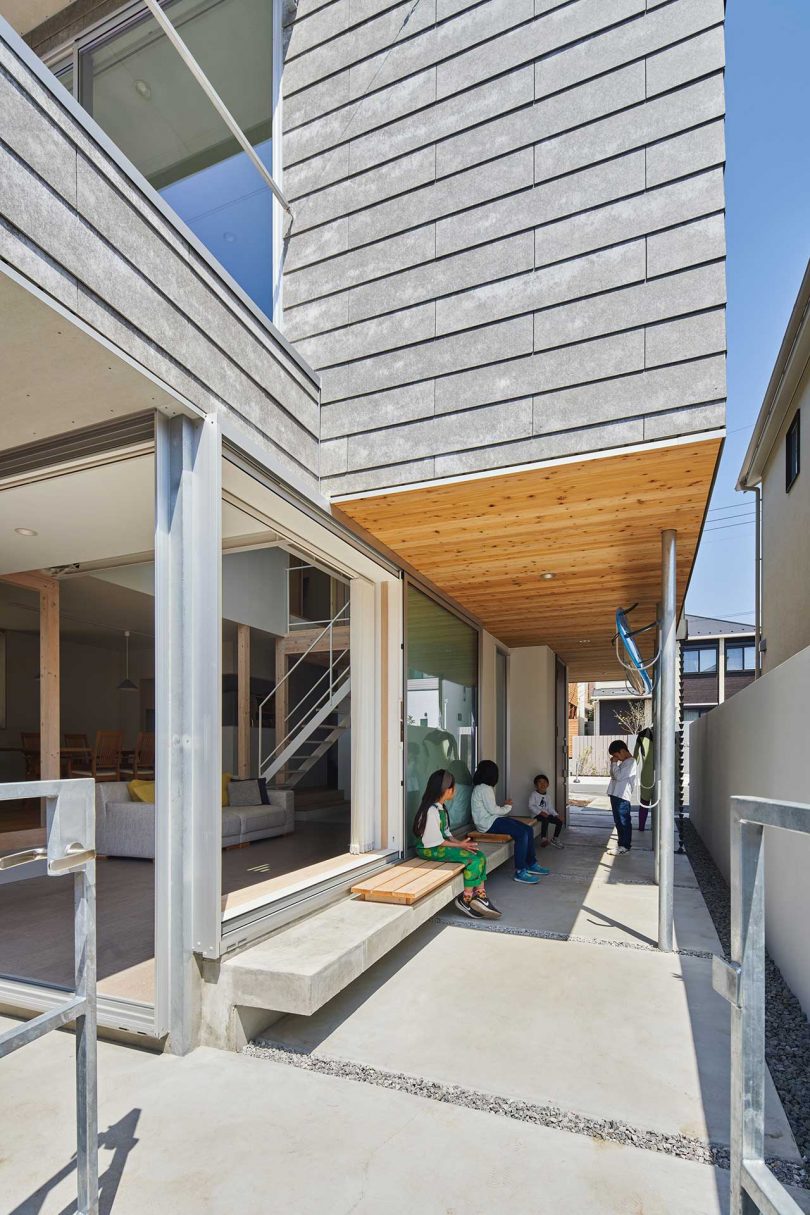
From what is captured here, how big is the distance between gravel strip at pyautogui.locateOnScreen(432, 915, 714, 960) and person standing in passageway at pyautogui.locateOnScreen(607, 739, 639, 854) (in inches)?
141

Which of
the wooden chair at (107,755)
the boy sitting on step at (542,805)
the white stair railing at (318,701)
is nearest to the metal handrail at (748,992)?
the boy sitting on step at (542,805)

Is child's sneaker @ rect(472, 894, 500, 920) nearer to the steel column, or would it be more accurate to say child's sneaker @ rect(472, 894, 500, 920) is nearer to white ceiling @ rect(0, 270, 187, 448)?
the steel column

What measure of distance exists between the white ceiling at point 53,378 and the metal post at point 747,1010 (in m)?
2.48

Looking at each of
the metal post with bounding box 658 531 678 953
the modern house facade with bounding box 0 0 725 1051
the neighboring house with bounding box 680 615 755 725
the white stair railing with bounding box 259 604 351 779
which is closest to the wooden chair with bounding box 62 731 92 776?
the white stair railing with bounding box 259 604 351 779

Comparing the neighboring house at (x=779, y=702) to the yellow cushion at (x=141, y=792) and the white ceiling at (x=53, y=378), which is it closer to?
the white ceiling at (x=53, y=378)

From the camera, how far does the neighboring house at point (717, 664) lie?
24516 millimetres

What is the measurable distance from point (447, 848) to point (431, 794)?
1.31 ft

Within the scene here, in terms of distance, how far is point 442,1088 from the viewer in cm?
262

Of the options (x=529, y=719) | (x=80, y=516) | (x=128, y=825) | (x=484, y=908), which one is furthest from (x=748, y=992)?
(x=529, y=719)

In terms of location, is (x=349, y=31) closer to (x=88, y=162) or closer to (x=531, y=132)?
(x=531, y=132)

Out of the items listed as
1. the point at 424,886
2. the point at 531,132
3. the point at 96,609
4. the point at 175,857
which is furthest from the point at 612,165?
the point at 96,609

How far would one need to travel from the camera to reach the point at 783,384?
7516 millimetres

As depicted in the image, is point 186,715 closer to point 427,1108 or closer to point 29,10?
point 427,1108

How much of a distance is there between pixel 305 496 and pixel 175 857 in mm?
2012
